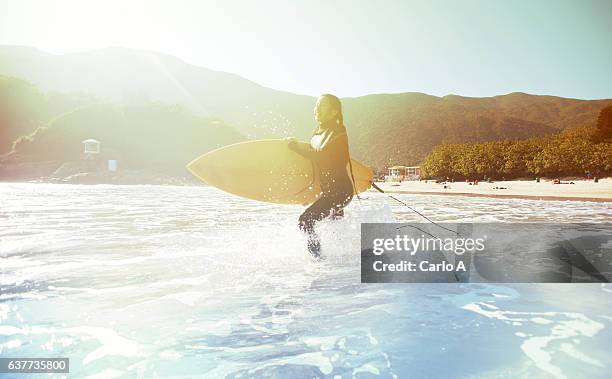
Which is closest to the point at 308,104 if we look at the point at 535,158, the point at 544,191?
the point at 535,158

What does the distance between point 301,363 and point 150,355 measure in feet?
3.72

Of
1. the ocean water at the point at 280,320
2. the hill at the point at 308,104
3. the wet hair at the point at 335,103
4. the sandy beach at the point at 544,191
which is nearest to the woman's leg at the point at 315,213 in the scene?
the ocean water at the point at 280,320

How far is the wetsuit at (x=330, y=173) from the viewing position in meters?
6.02

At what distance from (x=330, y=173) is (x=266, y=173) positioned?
251 centimetres

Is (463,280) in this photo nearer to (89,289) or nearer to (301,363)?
(301,363)

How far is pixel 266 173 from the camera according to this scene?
330 inches

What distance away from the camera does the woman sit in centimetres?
602

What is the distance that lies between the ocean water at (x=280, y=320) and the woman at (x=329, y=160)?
17.9 inches

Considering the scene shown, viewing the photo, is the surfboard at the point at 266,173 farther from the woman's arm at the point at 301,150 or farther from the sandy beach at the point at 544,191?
the sandy beach at the point at 544,191

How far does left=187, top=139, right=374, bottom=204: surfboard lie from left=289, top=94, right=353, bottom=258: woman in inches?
64.0

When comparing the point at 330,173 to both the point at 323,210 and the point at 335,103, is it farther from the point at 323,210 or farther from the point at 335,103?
the point at 335,103

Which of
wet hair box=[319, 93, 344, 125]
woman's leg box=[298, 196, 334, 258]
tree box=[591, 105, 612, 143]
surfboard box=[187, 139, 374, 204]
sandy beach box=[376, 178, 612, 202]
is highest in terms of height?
tree box=[591, 105, 612, 143]

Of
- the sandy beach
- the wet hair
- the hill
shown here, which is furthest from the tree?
the hill

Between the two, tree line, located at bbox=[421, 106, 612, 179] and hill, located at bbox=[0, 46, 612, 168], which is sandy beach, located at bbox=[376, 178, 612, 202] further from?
hill, located at bbox=[0, 46, 612, 168]
